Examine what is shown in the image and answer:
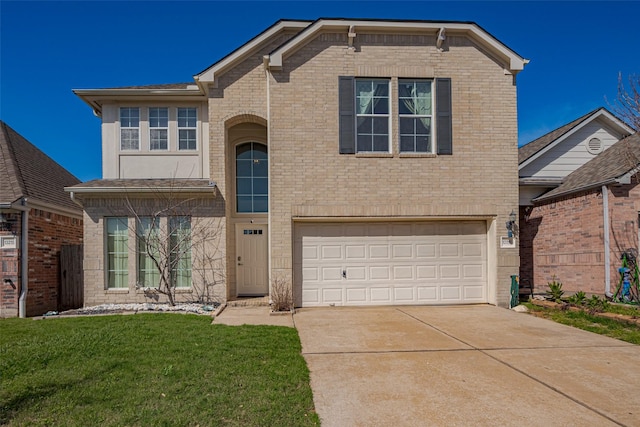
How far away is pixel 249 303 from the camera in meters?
11.7

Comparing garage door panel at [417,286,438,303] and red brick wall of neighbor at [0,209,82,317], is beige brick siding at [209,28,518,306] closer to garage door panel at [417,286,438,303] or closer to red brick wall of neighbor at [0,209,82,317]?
garage door panel at [417,286,438,303]

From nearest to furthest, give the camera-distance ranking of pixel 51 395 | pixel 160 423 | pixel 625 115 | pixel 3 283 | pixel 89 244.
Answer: pixel 160 423
pixel 51 395
pixel 625 115
pixel 3 283
pixel 89 244

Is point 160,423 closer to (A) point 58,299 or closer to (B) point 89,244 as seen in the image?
(B) point 89,244

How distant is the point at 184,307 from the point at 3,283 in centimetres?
465

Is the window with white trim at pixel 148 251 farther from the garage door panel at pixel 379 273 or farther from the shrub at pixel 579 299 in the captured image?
the shrub at pixel 579 299

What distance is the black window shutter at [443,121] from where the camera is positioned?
11.3 meters

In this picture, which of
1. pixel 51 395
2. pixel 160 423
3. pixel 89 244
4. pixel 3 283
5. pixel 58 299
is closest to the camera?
pixel 160 423

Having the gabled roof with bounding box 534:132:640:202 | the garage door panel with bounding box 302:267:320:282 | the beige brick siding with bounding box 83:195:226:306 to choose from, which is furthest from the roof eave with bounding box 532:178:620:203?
the beige brick siding with bounding box 83:195:226:306

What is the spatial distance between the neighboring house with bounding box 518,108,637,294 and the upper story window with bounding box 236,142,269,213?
312 inches

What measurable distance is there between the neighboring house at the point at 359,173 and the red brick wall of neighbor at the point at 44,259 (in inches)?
52.5

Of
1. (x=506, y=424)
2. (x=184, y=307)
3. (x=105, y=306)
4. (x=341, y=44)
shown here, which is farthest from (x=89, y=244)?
(x=506, y=424)

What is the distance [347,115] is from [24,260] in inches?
361

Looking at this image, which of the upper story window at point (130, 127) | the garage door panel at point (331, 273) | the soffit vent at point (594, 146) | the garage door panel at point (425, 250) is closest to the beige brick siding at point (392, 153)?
the garage door panel at point (425, 250)

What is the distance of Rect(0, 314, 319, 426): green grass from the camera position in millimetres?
4293
